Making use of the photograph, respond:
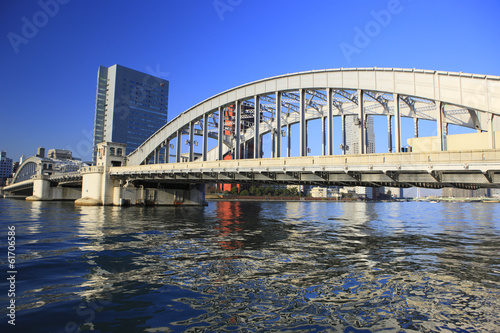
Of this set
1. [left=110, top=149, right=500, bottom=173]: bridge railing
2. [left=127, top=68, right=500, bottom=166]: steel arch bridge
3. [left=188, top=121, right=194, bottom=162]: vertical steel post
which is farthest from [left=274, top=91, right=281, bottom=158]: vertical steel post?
[left=188, top=121, right=194, bottom=162]: vertical steel post

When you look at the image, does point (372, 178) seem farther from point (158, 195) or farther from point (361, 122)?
point (158, 195)

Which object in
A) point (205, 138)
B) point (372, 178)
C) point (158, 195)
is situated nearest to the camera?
point (372, 178)

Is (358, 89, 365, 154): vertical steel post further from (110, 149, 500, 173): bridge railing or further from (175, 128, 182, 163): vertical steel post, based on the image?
(175, 128, 182, 163): vertical steel post

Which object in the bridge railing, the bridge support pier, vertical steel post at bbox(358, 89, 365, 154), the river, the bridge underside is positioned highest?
vertical steel post at bbox(358, 89, 365, 154)

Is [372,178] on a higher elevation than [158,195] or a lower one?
higher

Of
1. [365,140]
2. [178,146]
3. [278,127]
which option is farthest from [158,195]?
[365,140]

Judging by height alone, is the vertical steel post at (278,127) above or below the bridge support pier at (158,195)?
above

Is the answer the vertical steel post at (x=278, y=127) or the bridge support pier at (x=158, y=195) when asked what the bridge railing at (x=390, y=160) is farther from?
the bridge support pier at (x=158, y=195)

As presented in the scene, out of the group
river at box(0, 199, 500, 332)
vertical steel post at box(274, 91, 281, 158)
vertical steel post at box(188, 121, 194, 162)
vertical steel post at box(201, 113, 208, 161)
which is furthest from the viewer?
vertical steel post at box(188, 121, 194, 162)

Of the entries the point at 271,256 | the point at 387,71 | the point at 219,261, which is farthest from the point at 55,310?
the point at 387,71

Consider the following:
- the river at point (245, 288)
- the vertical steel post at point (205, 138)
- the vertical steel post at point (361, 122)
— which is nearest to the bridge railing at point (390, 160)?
the river at point (245, 288)

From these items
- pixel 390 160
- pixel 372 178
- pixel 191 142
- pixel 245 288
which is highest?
pixel 191 142

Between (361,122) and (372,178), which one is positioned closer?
(372,178)

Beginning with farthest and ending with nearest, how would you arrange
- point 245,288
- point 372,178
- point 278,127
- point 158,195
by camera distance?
point 158,195
point 278,127
point 372,178
point 245,288
